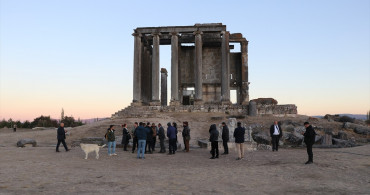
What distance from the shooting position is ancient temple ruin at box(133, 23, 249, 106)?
3834cm

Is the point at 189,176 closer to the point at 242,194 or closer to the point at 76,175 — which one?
the point at 242,194

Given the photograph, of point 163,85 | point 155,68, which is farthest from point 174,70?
point 163,85

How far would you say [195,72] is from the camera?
38906 millimetres

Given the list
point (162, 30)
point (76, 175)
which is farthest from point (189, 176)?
point (162, 30)

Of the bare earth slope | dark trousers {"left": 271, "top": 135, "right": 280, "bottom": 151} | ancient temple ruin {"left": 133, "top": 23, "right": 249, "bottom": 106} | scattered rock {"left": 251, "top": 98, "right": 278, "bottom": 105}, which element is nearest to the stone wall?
ancient temple ruin {"left": 133, "top": 23, "right": 249, "bottom": 106}

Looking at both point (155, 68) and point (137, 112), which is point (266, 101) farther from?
point (137, 112)

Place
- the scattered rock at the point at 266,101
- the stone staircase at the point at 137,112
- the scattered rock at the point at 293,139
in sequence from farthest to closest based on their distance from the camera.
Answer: the scattered rock at the point at 266,101
the stone staircase at the point at 137,112
the scattered rock at the point at 293,139

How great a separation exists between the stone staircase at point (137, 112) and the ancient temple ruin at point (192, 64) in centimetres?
133

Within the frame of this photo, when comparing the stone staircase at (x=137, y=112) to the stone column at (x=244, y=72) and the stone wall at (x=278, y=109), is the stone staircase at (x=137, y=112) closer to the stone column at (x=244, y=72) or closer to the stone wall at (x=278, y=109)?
the stone wall at (x=278, y=109)

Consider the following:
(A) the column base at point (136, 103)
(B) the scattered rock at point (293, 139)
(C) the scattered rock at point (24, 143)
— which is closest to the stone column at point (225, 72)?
(A) the column base at point (136, 103)

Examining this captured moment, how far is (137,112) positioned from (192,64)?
1379 centimetres

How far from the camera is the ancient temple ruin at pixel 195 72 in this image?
36.2 meters

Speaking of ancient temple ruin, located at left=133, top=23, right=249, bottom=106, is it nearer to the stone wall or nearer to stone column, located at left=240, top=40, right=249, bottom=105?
stone column, located at left=240, top=40, right=249, bottom=105

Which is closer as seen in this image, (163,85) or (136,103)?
(136,103)
